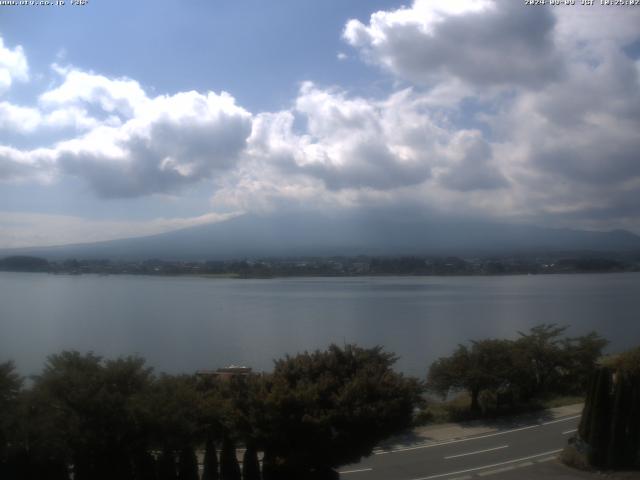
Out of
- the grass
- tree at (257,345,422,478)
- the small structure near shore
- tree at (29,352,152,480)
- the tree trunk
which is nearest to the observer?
tree at (29,352,152,480)

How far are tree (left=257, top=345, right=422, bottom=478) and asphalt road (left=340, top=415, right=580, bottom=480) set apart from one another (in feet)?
5.30

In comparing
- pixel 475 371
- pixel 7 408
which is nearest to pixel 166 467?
pixel 7 408

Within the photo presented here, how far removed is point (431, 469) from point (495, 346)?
21.8ft

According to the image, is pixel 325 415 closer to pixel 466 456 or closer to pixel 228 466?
pixel 228 466

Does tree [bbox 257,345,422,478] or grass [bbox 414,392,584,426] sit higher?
tree [bbox 257,345,422,478]

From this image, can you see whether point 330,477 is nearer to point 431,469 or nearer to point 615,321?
point 431,469

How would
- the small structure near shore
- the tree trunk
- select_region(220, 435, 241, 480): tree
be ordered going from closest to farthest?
select_region(220, 435, 241, 480): tree
the small structure near shore
the tree trunk

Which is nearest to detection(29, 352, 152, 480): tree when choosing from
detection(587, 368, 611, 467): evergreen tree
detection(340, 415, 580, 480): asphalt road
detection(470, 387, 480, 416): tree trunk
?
detection(340, 415, 580, 480): asphalt road

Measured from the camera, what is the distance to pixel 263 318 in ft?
105

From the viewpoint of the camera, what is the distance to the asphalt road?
8.92m

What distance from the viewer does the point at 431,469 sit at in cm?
913

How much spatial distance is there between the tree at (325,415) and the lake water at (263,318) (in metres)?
12.1

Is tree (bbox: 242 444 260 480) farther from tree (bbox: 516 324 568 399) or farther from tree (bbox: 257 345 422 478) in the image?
tree (bbox: 516 324 568 399)

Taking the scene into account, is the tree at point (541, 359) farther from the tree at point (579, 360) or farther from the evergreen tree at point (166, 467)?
the evergreen tree at point (166, 467)
